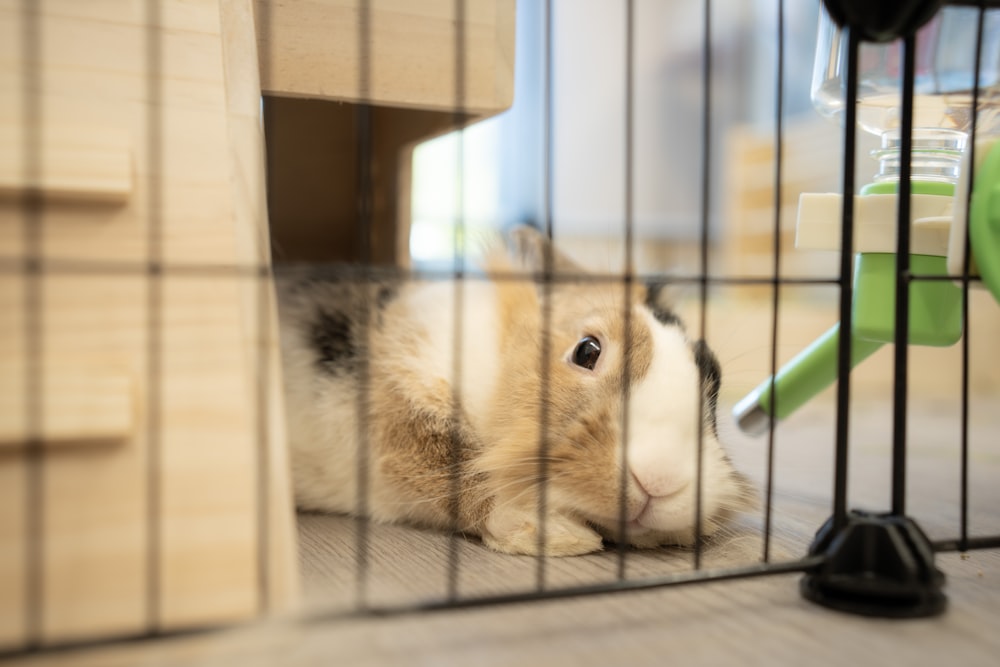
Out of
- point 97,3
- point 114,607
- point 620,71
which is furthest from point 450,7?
point 620,71

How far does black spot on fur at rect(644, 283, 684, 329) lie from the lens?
1457 mm

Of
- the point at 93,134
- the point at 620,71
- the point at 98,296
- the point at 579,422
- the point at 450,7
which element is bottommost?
the point at 579,422

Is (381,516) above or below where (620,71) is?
below

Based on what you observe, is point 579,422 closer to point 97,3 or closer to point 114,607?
point 114,607

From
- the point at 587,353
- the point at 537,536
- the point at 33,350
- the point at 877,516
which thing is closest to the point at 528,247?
the point at 587,353

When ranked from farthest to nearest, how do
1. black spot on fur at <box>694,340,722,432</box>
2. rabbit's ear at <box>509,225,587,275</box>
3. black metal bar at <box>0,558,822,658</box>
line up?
1. rabbit's ear at <box>509,225,587,275</box>
2. black spot on fur at <box>694,340,722,432</box>
3. black metal bar at <box>0,558,822,658</box>

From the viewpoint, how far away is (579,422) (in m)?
1.20

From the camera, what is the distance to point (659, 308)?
155 centimetres

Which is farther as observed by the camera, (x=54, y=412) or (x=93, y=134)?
(x=93, y=134)

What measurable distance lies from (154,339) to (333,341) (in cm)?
66

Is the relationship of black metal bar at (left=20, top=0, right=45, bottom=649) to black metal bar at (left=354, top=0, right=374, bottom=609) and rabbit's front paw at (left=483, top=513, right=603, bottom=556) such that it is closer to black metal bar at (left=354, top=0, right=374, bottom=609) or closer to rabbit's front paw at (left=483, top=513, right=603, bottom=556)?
black metal bar at (left=354, top=0, right=374, bottom=609)

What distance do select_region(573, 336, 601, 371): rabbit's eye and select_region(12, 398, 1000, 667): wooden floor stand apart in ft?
0.93

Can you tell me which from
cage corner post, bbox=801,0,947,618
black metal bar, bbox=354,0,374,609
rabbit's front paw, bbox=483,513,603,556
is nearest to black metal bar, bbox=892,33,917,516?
cage corner post, bbox=801,0,947,618

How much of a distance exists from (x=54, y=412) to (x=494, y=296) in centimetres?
82
